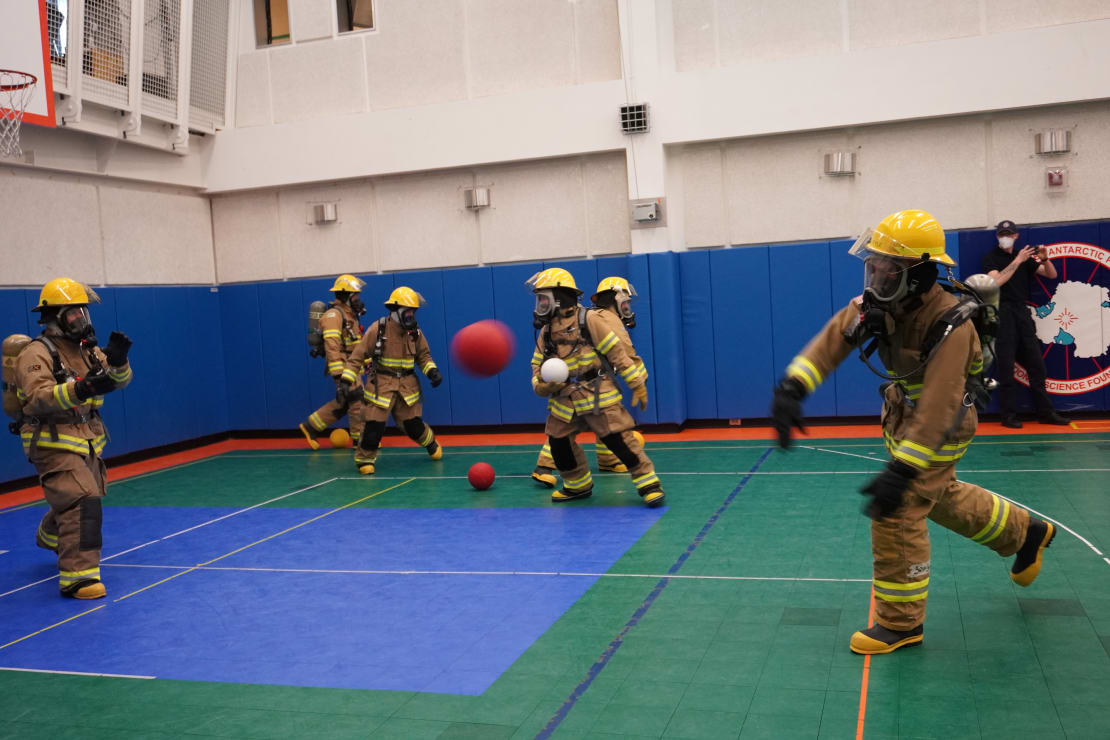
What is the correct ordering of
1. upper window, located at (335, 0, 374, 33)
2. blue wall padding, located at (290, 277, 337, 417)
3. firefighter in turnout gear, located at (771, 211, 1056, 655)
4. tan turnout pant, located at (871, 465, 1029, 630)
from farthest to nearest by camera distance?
blue wall padding, located at (290, 277, 337, 417) < upper window, located at (335, 0, 374, 33) < tan turnout pant, located at (871, 465, 1029, 630) < firefighter in turnout gear, located at (771, 211, 1056, 655)

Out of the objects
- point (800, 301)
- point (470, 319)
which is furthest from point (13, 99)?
point (800, 301)

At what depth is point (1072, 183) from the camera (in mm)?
12953

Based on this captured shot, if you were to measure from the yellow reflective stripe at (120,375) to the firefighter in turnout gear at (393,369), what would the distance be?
4981mm

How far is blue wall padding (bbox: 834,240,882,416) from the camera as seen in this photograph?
13758 mm

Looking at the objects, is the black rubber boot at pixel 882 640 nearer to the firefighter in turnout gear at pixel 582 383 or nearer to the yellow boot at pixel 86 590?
the firefighter in turnout gear at pixel 582 383

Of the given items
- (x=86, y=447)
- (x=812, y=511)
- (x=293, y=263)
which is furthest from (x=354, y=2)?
(x=812, y=511)

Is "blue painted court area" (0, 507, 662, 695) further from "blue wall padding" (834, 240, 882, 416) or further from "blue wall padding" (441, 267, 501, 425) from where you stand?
"blue wall padding" (834, 240, 882, 416)

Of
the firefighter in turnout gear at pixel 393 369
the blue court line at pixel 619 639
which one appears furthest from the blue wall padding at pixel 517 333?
the blue court line at pixel 619 639

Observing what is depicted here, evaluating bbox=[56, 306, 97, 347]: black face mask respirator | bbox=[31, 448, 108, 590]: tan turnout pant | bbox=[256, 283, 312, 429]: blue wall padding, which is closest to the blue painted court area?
bbox=[31, 448, 108, 590]: tan turnout pant

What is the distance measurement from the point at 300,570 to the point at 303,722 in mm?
3084

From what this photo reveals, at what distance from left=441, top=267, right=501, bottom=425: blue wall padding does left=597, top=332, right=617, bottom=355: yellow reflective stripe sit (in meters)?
6.19

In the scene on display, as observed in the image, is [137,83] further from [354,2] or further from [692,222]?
[692,222]

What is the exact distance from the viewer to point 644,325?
568 inches

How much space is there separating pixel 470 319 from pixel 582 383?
624cm
